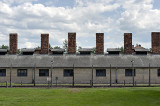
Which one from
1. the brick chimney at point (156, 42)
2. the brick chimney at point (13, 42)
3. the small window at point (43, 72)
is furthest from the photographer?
the brick chimney at point (13, 42)

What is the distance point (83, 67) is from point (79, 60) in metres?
2.64

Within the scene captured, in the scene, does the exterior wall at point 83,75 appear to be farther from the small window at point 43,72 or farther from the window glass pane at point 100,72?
the small window at point 43,72

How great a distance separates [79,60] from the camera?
146ft

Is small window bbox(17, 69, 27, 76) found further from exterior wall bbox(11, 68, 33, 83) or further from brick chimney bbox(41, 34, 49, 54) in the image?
brick chimney bbox(41, 34, 49, 54)

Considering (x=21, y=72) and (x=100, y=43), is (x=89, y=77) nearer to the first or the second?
(x=100, y=43)

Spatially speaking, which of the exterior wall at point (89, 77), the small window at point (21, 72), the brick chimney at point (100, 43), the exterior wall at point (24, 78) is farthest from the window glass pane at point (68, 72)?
the brick chimney at point (100, 43)

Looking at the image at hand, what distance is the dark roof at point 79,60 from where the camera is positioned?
141 ft

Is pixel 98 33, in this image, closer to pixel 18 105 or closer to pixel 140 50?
pixel 140 50

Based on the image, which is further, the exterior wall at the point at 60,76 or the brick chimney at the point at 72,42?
the brick chimney at the point at 72,42

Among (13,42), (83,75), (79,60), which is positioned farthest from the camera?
(13,42)

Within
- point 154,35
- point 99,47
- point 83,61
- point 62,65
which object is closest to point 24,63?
point 62,65

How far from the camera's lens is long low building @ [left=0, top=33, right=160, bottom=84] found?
4194 centimetres

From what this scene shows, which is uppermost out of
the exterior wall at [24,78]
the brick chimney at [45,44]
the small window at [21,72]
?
the brick chimney at [45,44]

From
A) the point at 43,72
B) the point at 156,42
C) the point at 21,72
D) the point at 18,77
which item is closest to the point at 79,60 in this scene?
the point at 43,72
